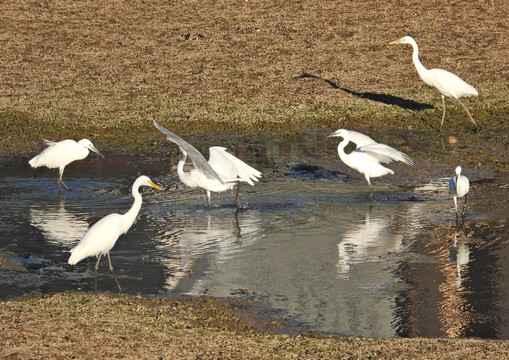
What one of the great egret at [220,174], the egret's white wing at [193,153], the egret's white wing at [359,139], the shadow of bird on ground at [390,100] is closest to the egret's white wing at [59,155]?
the great egret at [220,174]

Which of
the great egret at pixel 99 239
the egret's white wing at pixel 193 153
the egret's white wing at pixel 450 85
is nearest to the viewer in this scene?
the great egret at pixel 99 239

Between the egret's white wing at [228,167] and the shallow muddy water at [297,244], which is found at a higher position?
the egret's white wing at [228,167]

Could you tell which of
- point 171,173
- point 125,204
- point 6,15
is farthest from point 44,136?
point 6,15

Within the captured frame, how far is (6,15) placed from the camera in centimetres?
2717

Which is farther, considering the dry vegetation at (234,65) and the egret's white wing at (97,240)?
the dry vegetation at (234,65)

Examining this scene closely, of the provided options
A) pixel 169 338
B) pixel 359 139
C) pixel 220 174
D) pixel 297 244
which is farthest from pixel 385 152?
pixel 169 338

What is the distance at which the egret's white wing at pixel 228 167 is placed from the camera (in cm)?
1290

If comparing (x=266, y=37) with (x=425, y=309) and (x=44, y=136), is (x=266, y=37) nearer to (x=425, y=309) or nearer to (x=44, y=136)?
(x=44, y=136)

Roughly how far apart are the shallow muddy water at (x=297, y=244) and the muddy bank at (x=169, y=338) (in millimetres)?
455

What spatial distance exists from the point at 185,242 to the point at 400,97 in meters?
11.6

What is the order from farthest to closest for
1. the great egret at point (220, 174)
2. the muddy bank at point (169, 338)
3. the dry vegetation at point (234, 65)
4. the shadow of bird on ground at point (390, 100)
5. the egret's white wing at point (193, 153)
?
the shadow of bird on ground at point (390, 100), the dry vegetation at point (234, 65), the great egret at point (220, 174), the egret's white wing at point (193, 153), the muddy bank at point (169, 338)

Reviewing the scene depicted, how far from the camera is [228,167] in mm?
12992

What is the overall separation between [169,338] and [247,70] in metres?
16.1

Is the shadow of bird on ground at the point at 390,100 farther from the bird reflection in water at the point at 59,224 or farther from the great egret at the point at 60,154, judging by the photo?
the bird reflection in water at the point at 59,224
